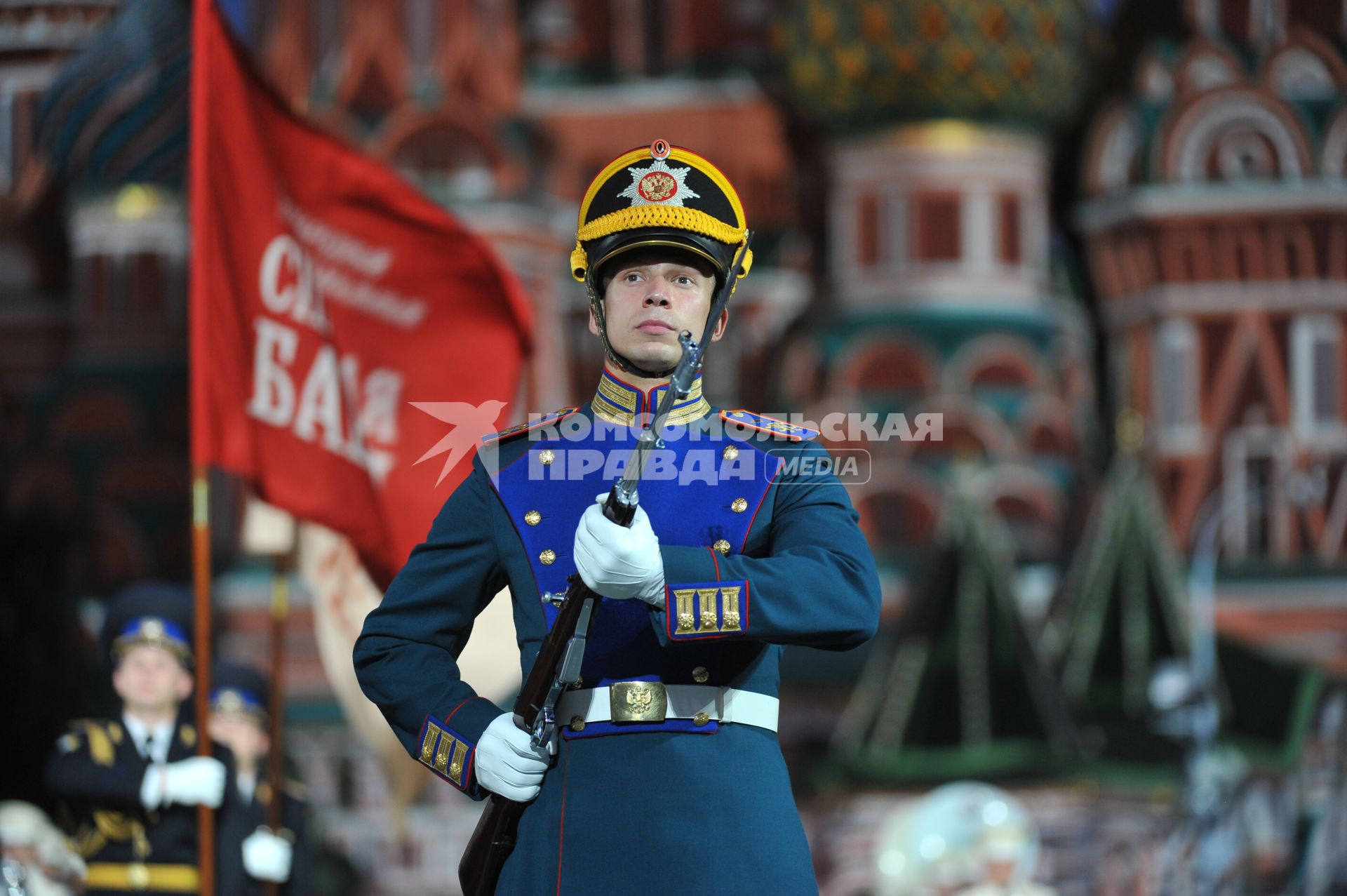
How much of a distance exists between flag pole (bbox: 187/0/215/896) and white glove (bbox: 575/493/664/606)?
2547 mm

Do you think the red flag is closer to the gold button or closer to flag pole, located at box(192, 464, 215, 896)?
flag pole, located at box(192, 464, 215, 896)

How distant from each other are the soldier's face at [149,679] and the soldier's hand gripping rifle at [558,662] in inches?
126

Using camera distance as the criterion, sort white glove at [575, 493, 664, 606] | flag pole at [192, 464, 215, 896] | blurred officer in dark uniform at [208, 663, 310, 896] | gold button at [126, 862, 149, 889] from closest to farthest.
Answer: white glove at [575, 493, 664, 606] → flag pole at [192, 464, 215, 896] → gold button at [126, 862, 149, 889] → blurred officer in dark uniform at [208, 663, 310, 896]

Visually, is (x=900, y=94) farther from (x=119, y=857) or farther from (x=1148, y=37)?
(x=119, y=857)

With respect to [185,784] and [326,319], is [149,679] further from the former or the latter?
[326,319]

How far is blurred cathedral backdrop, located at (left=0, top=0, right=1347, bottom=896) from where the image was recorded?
10680 mm

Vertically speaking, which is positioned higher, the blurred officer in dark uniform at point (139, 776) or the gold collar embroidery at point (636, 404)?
the gold collar embroidery at point (636, 404)

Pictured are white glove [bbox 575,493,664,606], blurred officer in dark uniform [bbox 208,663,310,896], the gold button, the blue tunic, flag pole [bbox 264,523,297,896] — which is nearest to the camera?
white glove [bbox 575,493,664,606]

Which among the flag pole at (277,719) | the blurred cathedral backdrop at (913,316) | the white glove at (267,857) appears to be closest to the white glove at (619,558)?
the flag pole at (277,719)

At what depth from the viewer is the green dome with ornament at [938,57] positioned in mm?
11055

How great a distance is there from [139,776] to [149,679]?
0.94ft

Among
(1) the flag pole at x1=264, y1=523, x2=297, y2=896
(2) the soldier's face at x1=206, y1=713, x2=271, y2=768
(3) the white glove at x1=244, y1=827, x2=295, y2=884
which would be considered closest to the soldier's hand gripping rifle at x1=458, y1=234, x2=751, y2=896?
(1) the flag pole at x1=264, y1=523, x2=297, y2=896

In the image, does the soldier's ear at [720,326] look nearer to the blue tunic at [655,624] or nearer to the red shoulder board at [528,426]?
the blue tunic at [655,624]

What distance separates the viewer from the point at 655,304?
269 cm
